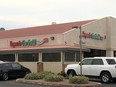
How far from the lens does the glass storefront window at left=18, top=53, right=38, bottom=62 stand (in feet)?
112

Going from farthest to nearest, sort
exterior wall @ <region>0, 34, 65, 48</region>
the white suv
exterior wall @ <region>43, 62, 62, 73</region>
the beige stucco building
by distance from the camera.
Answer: exterior wall @ <region>0, 34, 65, 48</region>, the beige stucco building, exterior wall @ <region>43, 62, 62, 73</region>, the white suv

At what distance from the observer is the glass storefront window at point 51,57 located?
104ft

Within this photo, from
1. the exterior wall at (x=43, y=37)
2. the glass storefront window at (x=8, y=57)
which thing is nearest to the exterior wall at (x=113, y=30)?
the exterior wall at (x=43, y=37)

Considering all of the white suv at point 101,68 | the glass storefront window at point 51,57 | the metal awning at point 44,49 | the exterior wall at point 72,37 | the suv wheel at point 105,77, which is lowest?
the suv wheel at point 105,77

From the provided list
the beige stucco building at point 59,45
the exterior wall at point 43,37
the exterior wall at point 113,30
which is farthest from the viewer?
the exterior wall at point 113,30

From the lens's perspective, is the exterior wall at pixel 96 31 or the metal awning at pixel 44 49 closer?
the metal awning at pixel 44 49

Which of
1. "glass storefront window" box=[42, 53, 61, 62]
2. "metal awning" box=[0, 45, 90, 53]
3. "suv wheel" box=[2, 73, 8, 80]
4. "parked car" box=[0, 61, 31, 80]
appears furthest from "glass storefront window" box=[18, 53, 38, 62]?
"suv wheel" box=[2, 73, 8, 80]

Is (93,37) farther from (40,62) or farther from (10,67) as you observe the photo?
(10,67)

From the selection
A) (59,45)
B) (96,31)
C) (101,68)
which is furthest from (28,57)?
(101,68)

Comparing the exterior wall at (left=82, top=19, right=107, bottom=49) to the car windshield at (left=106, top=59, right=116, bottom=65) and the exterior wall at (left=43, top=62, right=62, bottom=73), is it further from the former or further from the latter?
the car windshield at (left=106, top=59, right=116, bottom=65)

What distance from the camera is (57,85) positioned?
1956 centimetres

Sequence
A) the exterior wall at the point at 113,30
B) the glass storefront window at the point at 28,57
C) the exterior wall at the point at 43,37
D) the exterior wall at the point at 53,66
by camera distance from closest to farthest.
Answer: the exterior wall at the point at 53,66 < the exterior wall at the point at 43,37 < the glass storefront window at the point at 28,57 < the exterior wall at the point at 113,30

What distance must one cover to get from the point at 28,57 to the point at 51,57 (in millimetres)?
3454

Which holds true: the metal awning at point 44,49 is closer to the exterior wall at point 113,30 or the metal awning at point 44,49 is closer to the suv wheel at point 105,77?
the exterior wall at point 113,30
